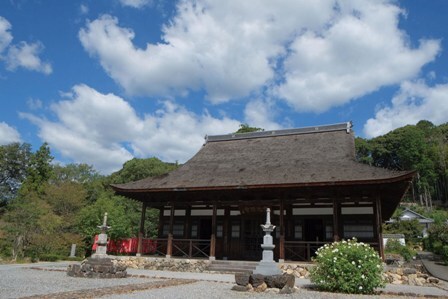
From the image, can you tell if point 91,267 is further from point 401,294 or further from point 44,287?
point 401,294

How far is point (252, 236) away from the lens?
53.2 ft

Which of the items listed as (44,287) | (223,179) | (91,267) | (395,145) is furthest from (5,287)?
(395,145)

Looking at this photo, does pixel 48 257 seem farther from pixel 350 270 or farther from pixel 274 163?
pixel 350 270

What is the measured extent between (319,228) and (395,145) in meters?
52.6

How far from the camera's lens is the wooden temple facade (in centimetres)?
1351

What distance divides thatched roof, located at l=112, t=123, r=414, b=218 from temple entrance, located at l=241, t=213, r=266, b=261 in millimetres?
2194

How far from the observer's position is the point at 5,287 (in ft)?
27.1

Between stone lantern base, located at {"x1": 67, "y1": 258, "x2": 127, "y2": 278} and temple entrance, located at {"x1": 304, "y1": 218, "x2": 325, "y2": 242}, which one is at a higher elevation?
temple entrance, located at {"x1": 304, "y1": 218, "x2": 325, "y2": 242}

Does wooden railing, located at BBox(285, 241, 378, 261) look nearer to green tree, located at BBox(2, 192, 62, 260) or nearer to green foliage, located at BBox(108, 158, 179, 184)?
green tree, located at BBox(2, 192, 62, 260)

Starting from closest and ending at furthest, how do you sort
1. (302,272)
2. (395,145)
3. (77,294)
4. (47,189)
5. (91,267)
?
(77,294), (91,267), (302,272), (47,189), (395,145)

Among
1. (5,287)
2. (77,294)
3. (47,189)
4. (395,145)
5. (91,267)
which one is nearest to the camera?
(77,294)

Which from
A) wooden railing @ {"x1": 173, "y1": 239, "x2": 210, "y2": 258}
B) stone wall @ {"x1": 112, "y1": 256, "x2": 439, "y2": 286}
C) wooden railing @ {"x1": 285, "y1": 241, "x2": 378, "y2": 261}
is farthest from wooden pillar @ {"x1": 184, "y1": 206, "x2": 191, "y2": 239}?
wooden railing @ {"x1": 285, "y1": 241, "x2": 378, "y2": 261}

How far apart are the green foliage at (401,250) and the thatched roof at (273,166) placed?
553 cm

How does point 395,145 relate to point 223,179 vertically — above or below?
above
